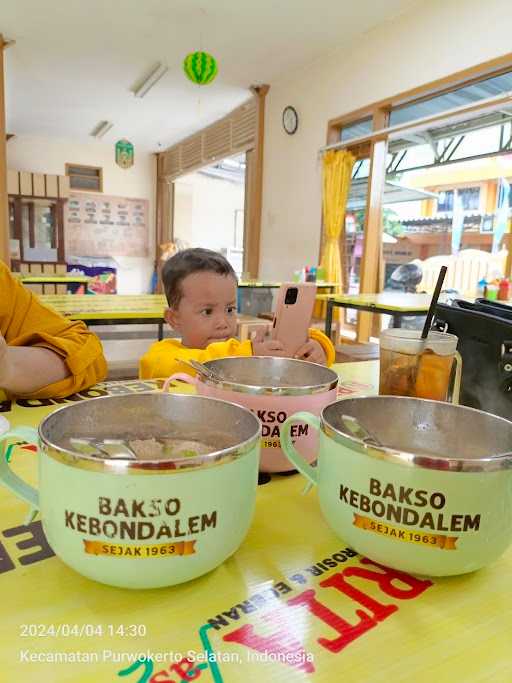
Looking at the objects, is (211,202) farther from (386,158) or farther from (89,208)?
(386,158)

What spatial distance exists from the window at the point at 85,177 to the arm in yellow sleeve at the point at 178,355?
9000mm

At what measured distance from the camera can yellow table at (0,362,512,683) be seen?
0.94ft

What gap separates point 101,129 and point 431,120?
234 inches

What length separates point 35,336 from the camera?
2.88 feet

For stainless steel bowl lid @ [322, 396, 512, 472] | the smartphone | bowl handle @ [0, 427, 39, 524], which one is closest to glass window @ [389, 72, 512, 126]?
the smartphone

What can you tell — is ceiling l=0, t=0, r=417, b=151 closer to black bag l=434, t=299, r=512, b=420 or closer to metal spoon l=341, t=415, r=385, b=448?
black bag l=434, t=299, r=512, b=420

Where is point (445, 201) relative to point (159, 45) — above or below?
below

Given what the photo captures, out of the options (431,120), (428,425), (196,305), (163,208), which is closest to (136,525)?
(428,425)

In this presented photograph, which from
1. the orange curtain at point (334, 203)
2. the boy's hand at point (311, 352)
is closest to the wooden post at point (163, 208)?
the orange curtain at point (334, 203)

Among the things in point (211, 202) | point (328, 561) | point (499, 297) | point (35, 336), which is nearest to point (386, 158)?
point (499, 297)

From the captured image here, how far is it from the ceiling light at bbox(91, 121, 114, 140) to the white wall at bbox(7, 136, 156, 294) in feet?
1.54

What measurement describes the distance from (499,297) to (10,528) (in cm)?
384

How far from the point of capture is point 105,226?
9.48m

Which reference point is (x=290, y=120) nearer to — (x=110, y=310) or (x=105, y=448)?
(x=110, y=310)
